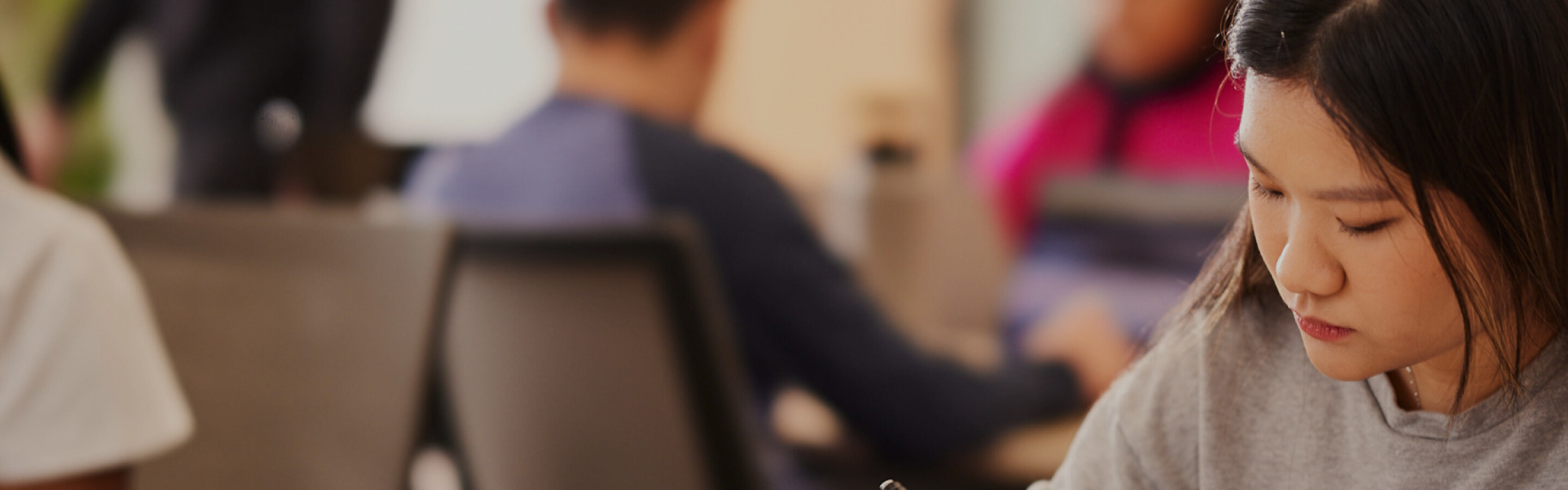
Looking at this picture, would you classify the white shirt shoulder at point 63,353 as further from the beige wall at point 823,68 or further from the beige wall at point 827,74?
the beige wall at point 823,68

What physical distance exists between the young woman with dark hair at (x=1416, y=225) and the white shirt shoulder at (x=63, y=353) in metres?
0.74

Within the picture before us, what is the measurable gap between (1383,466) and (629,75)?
40.2 inches

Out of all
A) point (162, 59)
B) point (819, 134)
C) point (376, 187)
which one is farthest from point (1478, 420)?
point (819, 134)

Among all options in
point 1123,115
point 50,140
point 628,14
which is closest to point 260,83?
point 50,140

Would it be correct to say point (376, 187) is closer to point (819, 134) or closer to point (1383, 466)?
point (819, 134)

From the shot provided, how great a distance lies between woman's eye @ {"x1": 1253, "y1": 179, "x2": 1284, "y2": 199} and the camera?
54cm

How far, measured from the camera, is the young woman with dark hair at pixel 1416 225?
48cm

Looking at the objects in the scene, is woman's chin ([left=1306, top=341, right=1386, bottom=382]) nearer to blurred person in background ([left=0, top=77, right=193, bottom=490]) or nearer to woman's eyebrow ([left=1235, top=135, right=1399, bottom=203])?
woman's eyebrow ([left=1235, top=135, right=1399, bottom=203])

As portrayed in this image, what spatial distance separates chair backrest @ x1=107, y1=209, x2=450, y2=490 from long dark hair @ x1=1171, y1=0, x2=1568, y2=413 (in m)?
0.61

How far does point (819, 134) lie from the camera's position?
4176 millimetres

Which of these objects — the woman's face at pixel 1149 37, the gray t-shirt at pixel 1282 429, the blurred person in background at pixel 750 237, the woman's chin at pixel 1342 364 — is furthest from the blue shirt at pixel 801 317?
the woman's face at pixel 1149 37

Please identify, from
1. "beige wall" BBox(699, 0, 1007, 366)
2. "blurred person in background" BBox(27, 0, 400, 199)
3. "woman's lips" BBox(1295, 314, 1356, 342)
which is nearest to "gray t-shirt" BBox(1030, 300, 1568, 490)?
"woman's lips" BBox(1295, 314, 1356, 342)

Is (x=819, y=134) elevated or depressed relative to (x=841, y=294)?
elevated

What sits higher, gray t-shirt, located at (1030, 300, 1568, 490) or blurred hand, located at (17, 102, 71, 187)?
gray t-shirt, located at (1030, 300, 1568, 490)
